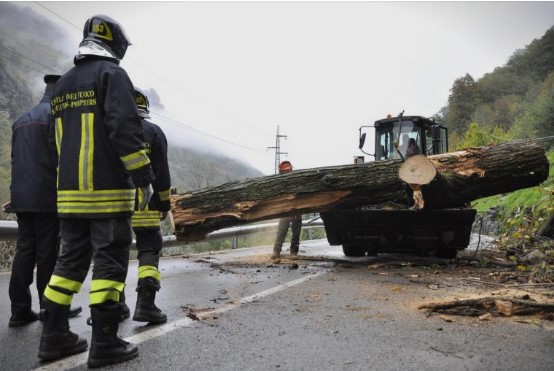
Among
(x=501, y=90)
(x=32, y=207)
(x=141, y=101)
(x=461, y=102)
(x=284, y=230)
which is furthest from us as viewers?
(x=461, y=102)

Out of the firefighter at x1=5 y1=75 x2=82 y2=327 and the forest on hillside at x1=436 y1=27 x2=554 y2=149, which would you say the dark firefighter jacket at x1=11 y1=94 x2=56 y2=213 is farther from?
the forest on hillside at x1=436 y1=27 x2=554 y2=149

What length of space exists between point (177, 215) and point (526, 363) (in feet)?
16.7

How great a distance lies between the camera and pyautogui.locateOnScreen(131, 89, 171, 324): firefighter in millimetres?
3546

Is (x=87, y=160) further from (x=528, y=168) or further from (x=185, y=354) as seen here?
(x=528, y=168)

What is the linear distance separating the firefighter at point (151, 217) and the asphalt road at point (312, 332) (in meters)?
0.36

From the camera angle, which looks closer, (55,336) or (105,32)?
(55,336)

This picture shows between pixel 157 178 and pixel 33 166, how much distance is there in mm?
983

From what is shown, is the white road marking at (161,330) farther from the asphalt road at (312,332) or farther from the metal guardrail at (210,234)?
the metal guardrail at (210,234)

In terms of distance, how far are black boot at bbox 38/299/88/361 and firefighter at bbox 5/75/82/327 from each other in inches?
39.0

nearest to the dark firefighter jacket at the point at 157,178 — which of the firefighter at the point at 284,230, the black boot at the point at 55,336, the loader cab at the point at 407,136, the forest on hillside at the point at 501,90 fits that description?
the black boot at the point at 55,336

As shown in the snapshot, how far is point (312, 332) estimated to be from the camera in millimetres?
3135

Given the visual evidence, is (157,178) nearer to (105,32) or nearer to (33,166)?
(33,166)

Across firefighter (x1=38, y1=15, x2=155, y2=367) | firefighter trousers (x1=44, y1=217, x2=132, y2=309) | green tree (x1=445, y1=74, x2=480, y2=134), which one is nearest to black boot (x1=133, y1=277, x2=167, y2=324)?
firefighter (x1=38, y1=15, x2=155, y2=367)

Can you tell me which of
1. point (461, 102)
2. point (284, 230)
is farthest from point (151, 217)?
point (461, 102)
